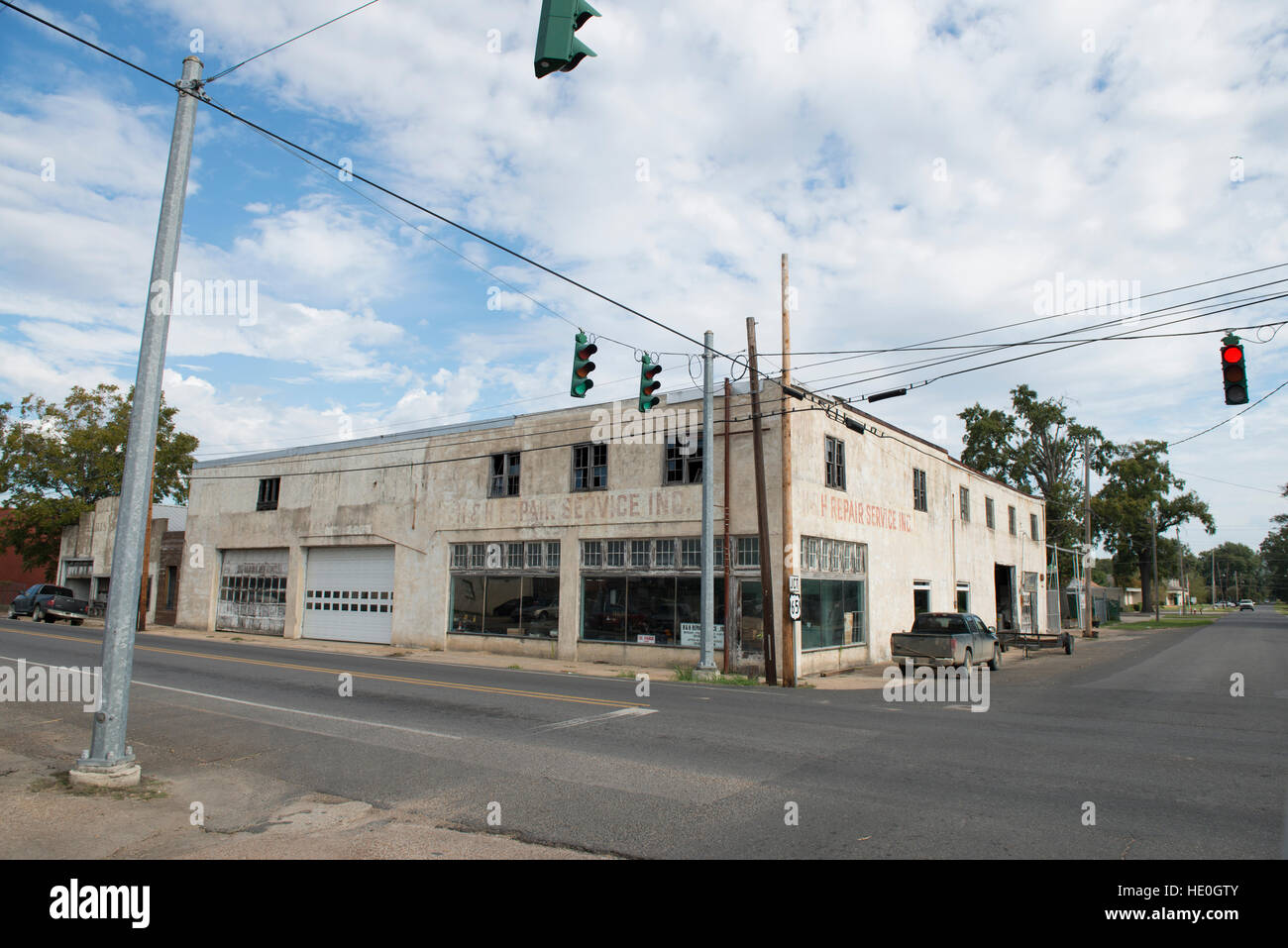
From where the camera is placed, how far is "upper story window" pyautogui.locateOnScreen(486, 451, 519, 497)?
26.4m

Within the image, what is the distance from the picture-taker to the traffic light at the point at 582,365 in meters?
14.7

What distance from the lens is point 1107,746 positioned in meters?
10.2

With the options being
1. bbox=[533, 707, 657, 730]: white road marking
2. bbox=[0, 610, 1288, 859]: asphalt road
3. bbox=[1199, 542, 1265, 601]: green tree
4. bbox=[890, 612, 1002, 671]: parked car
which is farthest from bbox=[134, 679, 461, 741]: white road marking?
bbox=[1199, 542, 1265, 601]: green tree

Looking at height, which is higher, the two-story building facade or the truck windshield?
Result: the two-story building facade

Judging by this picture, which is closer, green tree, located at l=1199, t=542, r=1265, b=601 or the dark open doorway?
the dark open doorway

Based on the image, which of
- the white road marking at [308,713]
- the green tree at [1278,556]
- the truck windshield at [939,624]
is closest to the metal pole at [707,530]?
the truck windshield at [939,624]

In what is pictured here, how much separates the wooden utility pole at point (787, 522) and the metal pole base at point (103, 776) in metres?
14.0

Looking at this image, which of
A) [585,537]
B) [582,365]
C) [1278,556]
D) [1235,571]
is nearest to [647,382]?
[582,365]

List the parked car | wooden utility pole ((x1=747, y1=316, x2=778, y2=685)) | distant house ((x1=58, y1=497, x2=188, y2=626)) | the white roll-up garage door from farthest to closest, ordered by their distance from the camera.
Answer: distant house ((x1=58, y1=497, x2=188, y2=626)) → the white roll-up garage door → the parked car → wooden utility pole ((x1=747, y1=316, x2=778, y2=685))

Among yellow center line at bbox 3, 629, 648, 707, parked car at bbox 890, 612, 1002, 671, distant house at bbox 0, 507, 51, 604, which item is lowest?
yellow center line at bbox 3, 629, 648, 707

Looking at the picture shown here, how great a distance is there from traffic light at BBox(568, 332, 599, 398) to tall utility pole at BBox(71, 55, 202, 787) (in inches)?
288

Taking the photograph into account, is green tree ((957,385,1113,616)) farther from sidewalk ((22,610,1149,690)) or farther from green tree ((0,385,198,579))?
green tree ((0,385,198,579))

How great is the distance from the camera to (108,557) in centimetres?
4447

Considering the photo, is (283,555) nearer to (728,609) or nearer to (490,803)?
(728,609)
